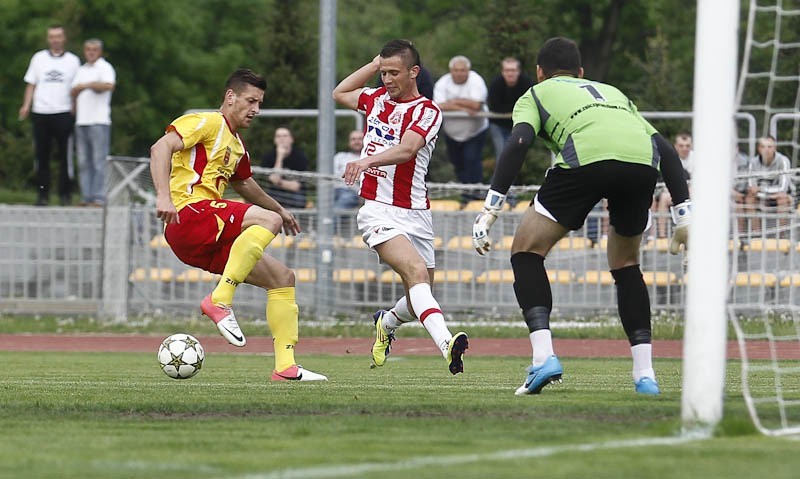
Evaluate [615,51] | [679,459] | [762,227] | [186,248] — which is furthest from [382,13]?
[679,459]

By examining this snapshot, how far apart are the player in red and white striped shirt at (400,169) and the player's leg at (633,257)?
1.36 meters

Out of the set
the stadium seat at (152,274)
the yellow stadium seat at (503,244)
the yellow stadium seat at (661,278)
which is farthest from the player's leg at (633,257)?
the stadium seat at (152,274)

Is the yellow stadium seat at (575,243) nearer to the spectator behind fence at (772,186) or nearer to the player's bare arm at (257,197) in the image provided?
the spectator behind fence at (772,186)

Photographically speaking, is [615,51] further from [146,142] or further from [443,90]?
[443,90]

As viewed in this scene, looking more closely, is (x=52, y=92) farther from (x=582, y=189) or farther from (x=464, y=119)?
(x=582, y=189)

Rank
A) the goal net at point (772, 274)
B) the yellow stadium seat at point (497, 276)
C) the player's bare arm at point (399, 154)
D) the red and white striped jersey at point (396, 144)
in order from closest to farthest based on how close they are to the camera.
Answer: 1. the goal net at point (772, 274)
2. the player's bare arm at point (399, 154)
3. the red and white striped jersey at point (396, 144)
4. the yellow stadium seat at point (497, 276)

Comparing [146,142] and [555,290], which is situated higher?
[146,142]

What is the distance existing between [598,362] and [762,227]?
3.95 m

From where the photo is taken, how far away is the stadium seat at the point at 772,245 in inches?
607

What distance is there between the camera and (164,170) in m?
9.16

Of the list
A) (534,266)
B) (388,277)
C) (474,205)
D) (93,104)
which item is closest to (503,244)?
(474,205)

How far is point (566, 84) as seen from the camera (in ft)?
27.1

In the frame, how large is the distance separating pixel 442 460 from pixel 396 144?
4.64 meters

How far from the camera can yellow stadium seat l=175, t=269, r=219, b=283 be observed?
61.6ft
